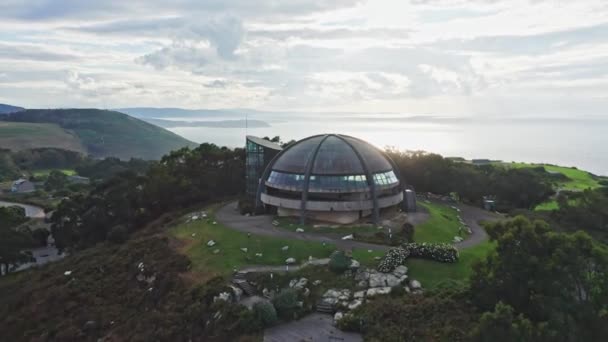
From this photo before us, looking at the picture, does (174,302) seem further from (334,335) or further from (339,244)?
(339,244)

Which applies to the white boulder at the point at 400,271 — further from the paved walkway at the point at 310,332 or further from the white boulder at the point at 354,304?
the paved walkway at the point at 310,332

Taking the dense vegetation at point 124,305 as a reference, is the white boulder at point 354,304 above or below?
above

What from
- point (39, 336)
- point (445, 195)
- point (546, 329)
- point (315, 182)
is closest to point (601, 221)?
point (445, 195)

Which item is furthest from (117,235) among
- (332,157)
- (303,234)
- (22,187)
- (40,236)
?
(22,187)

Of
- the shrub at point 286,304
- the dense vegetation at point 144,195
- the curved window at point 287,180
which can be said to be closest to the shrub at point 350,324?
the shrub at point 286,304

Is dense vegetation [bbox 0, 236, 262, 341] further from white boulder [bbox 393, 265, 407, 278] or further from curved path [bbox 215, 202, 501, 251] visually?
white boulder [bbox 393, 265, 407, 278]

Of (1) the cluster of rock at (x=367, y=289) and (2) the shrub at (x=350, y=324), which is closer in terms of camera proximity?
(2) the shrub at (x=350, y=324)
